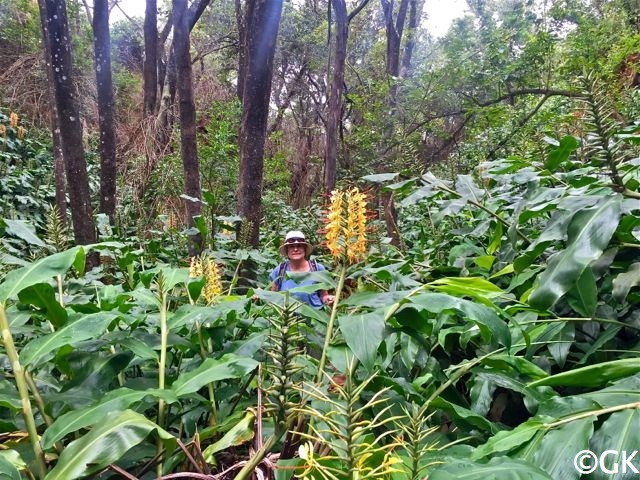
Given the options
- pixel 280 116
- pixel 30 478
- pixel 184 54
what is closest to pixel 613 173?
pixel 30 478

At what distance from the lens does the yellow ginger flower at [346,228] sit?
148 cm

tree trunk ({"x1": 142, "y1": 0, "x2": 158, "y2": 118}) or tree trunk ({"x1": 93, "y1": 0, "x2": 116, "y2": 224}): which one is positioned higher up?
tree trunk ({"x1": 142, "y1": 0, "x2": 158, "y2": 118})

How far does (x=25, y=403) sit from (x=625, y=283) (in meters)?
1.43

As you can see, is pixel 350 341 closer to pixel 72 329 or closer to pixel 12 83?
pixel 72 329

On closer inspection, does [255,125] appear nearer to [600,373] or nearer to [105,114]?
[105,114]

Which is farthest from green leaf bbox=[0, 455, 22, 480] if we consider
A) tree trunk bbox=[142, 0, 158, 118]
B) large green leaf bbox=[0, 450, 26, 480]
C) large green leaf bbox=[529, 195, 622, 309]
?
tree trunk bbox=[142, 0, 158, 118]

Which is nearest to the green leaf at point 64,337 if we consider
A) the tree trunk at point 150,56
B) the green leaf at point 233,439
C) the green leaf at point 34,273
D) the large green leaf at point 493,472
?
the green leaf at point 34,273

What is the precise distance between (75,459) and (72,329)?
36 centimetres

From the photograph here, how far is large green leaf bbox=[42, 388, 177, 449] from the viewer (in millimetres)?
880

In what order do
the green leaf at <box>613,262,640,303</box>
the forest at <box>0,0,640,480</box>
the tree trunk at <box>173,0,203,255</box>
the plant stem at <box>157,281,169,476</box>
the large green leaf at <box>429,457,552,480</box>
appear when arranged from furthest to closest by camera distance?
the tree trunk at <box>173,0,203,255</box>, the green leaf at <box>613,262,640,303</box>, the plant stem at <box>157,281,169,476</box>, the forest at <box>0,0,640,480</box>, the large green leaf at <box>429,457,552,480</box>

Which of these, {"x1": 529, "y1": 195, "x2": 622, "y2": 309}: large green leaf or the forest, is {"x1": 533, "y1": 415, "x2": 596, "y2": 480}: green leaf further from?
{"x1": 529, "y1": 195, "x2": 622, "y2": 309}: large green leaf

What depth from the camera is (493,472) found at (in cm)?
73

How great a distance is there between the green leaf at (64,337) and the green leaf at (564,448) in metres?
0.96

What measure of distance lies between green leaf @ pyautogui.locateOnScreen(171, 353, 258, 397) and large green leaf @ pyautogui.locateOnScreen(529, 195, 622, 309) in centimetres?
70
